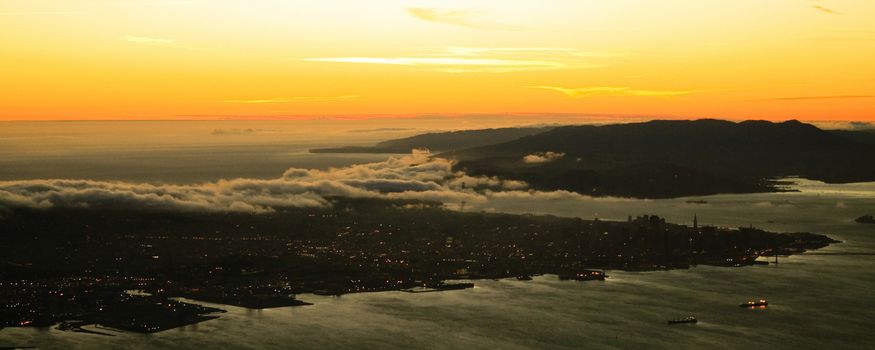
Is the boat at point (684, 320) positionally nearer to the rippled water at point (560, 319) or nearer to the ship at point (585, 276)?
the rippled water at point (560, 319)

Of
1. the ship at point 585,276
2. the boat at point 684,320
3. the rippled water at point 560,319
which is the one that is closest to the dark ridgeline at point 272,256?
the ship at point 585,276

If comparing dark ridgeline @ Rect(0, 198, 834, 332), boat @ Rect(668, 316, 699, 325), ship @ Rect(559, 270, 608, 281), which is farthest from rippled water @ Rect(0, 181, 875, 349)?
dark ridgeline @ Rect(0, 198, 834, 332)

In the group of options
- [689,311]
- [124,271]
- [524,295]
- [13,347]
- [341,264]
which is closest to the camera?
[13,347]

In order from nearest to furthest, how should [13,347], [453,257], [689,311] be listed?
[13,347], [689,311], [453,257]

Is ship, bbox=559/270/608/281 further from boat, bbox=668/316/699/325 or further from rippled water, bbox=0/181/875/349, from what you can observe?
boat, bbox=668/316/699/325

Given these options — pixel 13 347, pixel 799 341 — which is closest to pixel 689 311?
pixel 799 341

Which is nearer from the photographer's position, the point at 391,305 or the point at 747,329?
the point at 747,329

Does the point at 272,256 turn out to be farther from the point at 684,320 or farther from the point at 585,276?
the point at 684,320

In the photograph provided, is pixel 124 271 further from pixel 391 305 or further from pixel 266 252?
pixel 391 305
